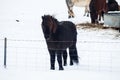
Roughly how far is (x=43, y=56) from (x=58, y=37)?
172cm

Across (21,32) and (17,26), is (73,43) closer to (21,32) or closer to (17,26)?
(21,32)

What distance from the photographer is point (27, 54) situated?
9828 millimetres

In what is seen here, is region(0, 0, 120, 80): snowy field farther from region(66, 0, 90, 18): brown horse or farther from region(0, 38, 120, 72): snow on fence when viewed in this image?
region(66, 0, 90, 18): brown horse

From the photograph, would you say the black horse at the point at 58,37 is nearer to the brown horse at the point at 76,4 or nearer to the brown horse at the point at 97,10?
the brown horse at the point at 97,10

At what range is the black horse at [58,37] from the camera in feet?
24.7

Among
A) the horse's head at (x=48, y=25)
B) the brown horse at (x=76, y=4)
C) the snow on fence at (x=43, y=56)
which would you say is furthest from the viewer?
the brown horse at (x=76, y=4)

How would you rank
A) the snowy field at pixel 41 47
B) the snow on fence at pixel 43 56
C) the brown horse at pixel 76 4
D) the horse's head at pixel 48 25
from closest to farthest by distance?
the snowy field at pixel 41 47 < the horse's head at pixel 48 25 < the snow on fence at pixel 43 56 < the brown horse at pixel 76 4

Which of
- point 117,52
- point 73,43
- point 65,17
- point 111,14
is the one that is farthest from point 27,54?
point 65,17

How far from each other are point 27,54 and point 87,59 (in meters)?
1.61

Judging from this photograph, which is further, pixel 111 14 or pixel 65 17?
pixel 65 17

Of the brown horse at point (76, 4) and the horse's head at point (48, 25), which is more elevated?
the brown horse at point (76, 4)

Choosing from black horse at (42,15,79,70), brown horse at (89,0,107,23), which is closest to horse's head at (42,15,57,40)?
black horse at (42,15,79,70)

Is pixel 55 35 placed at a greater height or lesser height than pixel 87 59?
greater

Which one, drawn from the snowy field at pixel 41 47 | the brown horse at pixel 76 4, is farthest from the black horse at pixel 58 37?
the brown horse at pixel 76 4
